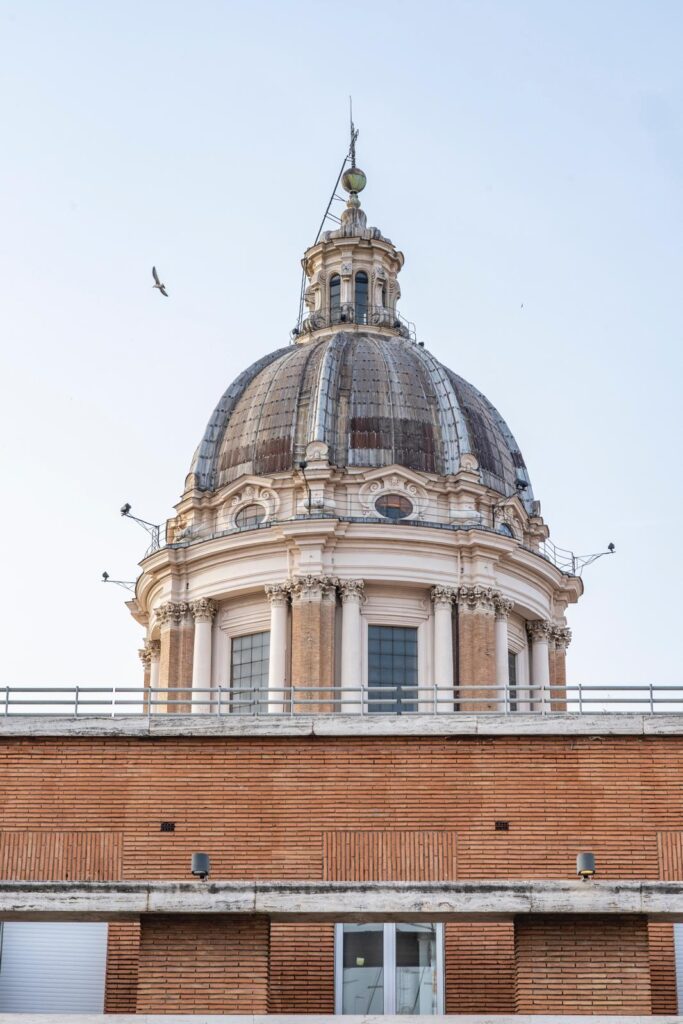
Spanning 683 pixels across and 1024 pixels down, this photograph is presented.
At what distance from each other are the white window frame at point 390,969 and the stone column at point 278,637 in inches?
596

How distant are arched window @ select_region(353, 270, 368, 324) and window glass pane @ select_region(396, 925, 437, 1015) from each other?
2820 cm

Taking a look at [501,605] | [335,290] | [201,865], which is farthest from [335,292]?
[201,865]

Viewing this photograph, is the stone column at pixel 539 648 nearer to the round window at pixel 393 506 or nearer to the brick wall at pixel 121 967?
the round window at pixel 393 506

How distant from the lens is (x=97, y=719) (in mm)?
26984

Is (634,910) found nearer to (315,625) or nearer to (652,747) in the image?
(652,747)

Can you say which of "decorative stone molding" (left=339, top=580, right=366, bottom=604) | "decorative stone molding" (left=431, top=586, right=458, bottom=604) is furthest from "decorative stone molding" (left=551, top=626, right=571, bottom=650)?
"decorative stone molding" (left=339, top=580, right=366, bottom=604)

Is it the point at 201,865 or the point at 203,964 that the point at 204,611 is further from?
the point at 203,964

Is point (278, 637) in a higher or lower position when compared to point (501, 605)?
lower

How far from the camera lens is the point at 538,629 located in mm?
49781

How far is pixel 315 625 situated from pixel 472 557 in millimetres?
4935

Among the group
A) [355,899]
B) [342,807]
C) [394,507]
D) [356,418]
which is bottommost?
[355,899]

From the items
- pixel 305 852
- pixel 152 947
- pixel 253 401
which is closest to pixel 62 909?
pixel 152 947

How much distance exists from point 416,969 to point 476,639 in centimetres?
1691

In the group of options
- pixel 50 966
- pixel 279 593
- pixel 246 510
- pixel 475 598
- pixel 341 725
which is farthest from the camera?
Result: pixel 246 510
